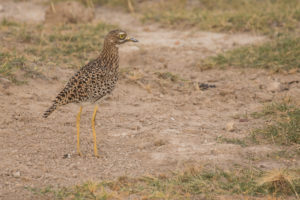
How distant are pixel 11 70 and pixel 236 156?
10.8 feet

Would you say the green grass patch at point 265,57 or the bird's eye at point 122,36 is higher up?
the bird's eye at point 122,36

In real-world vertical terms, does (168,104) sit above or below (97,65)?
below

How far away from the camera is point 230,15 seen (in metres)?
9.52

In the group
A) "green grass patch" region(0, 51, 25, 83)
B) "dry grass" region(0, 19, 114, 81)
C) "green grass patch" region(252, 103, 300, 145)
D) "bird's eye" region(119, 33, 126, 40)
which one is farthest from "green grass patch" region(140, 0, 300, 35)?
"bird's eye" region(119, 33, 126, 40)

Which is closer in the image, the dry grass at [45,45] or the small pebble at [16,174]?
the small pebble at [16,174]

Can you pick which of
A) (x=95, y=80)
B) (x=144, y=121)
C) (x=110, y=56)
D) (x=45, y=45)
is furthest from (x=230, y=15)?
(x=95, y=80)

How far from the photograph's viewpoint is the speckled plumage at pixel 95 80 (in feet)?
16.6

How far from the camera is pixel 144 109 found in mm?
6484

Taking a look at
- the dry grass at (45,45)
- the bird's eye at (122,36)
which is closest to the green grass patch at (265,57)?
the dry grass at (45,45)

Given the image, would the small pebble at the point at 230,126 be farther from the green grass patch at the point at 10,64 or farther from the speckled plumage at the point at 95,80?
the green grass patch at the point at 10,64

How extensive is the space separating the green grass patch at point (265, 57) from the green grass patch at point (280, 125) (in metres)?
1.45

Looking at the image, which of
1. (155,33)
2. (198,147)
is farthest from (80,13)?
(198,147)

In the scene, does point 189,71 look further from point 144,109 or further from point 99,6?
point 99,6

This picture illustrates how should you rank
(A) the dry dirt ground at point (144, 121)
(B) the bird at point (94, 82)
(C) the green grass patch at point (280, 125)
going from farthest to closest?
(C) the green grass patch at point (280, 125), (B) the bird at point (94, 82), (A) the dry dirt ground at point (144, 121)
